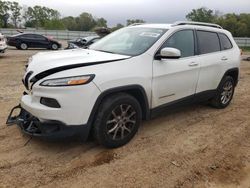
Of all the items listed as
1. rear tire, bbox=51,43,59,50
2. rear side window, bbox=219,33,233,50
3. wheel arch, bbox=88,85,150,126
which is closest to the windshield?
wheel arch, bbox=88,85,150,126

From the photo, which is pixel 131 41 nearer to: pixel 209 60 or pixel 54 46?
pixel 209 60

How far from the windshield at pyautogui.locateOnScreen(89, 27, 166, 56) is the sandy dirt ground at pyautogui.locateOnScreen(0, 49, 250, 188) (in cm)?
135

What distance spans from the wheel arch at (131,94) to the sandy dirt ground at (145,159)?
0.49 metres

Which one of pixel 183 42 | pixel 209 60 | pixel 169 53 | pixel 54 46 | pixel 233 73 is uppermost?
pixel 183 42

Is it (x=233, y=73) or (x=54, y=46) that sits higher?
(x=233, y=73)

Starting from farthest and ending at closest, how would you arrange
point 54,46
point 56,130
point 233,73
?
1. point 54,46
2. point 233,73
3. point 56,130

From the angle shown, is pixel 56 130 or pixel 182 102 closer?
pixel 56 130

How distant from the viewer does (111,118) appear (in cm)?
405

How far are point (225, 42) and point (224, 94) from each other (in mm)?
1084

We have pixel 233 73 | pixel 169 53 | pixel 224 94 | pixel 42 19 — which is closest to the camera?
pixel 169 53

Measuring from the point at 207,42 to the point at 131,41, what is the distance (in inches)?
66.1

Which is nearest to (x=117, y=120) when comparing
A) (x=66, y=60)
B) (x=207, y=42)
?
(x=66, y=60)

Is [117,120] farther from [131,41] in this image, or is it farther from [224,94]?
[224,94]

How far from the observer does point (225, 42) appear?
6.23 m
